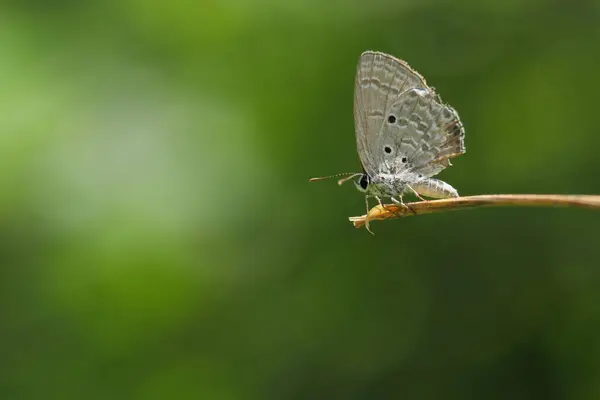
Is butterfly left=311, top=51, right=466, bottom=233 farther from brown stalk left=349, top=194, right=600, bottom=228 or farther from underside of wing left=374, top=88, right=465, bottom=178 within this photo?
brown stalk left=349, top=194, right=600, bottom=228

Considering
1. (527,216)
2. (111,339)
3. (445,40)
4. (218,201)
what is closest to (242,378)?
(111,339)

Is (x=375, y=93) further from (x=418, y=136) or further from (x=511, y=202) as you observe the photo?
(x=511, y=202)

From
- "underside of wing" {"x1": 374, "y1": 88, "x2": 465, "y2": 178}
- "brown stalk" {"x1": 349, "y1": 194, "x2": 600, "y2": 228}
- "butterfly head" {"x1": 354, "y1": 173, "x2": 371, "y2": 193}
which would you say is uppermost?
"underside of wing" {"x1": 374, "y1": 88, "x2": 465, "y2": 178}

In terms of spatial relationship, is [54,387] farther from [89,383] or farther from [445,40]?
[445,40]

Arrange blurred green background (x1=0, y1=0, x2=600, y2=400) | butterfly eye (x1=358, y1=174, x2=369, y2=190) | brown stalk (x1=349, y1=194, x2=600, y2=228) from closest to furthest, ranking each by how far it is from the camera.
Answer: brown stalk (x1=349, y1=194, x2=600, y2=228), butterfly eye (x1=358, y1=174, x2=369, y2=190), blurred green background (x1=0, y1=0, x2=600, y2=400)

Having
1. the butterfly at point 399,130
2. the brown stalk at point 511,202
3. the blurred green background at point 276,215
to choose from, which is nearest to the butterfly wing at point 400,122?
the butterfly at point 399,130

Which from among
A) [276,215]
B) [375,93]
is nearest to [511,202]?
[375,93]

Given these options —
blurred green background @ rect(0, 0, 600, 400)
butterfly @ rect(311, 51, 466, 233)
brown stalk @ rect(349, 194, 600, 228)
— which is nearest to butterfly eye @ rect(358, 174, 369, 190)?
butterfly @ rect(311, 51, 466, 233)
